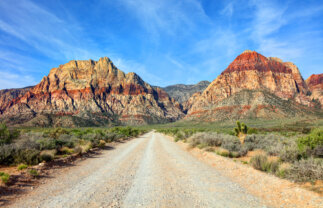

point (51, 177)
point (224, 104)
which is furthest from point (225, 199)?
point (224, 104)

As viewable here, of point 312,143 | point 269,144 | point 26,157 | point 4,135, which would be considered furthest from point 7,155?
point 269,144

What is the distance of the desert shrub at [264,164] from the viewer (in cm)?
766

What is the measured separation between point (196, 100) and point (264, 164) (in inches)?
5961

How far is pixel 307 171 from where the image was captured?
229 inches

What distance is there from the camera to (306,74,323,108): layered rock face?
11706 cm

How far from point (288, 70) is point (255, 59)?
82.8 ft

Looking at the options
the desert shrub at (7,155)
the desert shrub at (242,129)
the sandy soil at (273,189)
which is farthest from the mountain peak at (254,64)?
the desert shrub at (7,155)

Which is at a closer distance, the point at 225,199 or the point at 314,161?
the point at 225,199

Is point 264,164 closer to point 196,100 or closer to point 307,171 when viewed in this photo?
point 307,171

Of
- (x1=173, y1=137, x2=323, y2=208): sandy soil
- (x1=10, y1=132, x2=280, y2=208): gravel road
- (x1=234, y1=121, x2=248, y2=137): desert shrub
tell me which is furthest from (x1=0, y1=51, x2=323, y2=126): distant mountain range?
(x1=10, y1=132, x2=280, y2=208): gravel road

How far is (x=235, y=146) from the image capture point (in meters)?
13.7

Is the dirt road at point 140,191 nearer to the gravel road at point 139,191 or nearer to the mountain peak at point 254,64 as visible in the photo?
the gravel road at point 139,191

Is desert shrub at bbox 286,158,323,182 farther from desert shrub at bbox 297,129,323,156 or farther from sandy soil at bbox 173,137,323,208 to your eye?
desert shrub at bbox 297,129,323,156

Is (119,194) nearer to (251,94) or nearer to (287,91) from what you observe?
(251,94)
